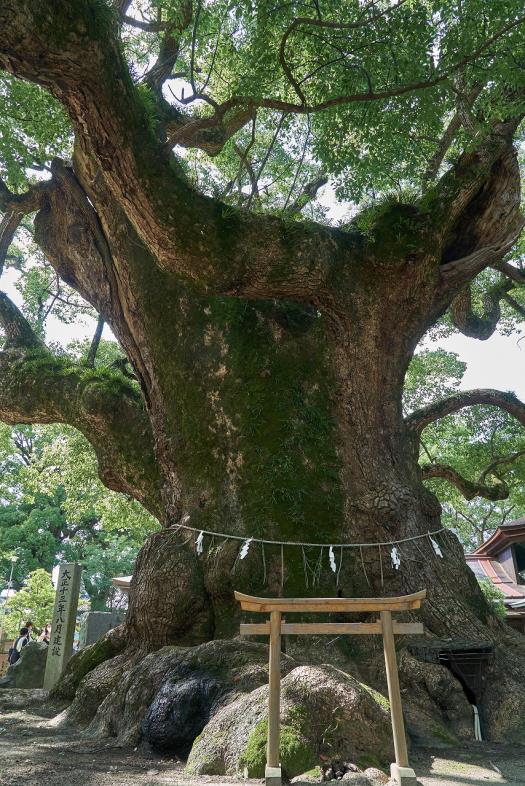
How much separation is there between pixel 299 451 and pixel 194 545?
1436mm

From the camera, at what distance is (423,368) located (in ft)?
43.7

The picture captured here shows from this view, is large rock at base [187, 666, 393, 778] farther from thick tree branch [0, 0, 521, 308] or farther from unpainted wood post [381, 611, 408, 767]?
thick tree branch [0, 0, 521, 308]

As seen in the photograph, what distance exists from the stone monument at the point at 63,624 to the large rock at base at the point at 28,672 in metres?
0.64

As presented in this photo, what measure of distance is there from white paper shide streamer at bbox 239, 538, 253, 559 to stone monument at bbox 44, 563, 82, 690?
4.90m

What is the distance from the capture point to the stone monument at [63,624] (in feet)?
30.2

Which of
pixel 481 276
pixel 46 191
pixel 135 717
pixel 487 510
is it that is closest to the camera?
pixel 135 717

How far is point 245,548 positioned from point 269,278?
263 centimetres

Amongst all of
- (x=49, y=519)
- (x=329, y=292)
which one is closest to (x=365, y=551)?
(x=329, y=292)

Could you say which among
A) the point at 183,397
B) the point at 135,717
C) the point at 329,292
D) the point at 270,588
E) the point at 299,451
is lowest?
the point at 135,717

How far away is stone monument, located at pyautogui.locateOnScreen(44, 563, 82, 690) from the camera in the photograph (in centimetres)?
920

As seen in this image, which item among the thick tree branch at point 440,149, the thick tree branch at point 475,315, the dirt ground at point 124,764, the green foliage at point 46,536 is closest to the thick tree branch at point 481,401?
the thick tree branch at point 475,315

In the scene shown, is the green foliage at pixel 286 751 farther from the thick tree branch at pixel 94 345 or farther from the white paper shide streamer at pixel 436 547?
the thick tree branch at pixel 94 345

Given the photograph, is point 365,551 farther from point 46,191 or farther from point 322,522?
point 46,191

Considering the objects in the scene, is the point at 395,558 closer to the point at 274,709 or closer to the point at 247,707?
the point at 247,707
